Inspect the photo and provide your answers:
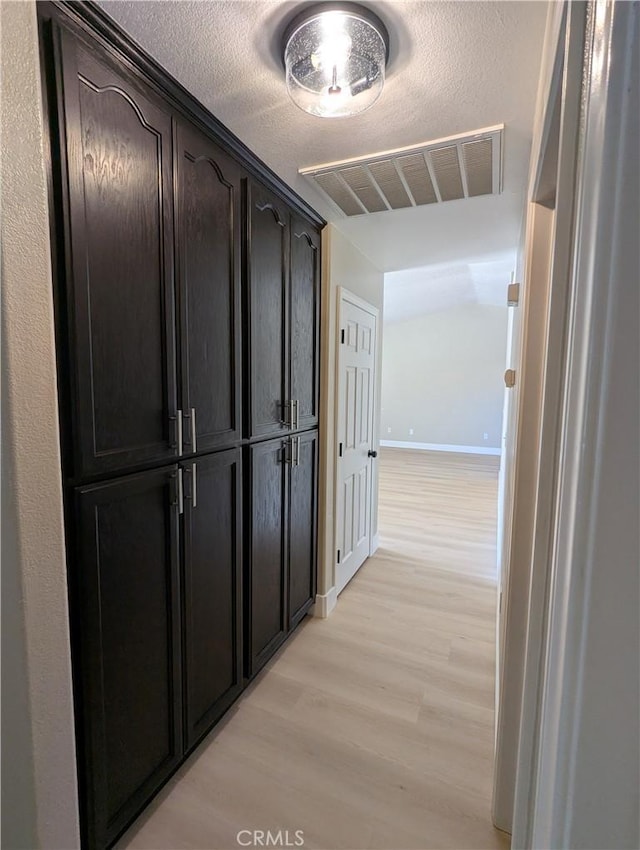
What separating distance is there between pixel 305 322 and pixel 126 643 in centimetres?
168

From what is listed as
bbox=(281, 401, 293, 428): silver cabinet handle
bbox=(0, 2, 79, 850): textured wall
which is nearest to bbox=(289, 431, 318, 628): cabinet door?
bbox=(281, 401, 293, 428): silver cabinet handle

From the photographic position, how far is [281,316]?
78.4 inches

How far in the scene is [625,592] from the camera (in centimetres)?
40

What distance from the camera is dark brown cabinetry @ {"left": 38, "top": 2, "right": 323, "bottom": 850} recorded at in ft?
3.35

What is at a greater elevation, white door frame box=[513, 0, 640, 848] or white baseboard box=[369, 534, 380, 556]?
white door frame box=[513, 0, 640, 848]

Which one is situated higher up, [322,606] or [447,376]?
[447,376]

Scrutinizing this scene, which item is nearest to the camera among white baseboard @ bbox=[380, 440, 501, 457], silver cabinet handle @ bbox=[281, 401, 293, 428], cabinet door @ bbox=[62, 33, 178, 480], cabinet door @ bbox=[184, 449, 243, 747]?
cabinet door @ bbox=[62, 33, 178, 480]

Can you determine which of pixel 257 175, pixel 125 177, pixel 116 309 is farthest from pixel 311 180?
pixel 116 309

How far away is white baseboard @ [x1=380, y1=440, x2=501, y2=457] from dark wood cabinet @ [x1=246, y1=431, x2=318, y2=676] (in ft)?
22.3

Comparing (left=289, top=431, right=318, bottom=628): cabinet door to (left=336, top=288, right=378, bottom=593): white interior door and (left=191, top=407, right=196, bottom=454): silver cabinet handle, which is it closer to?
(left=336, top=288, right=378, bottom=593): white interior door

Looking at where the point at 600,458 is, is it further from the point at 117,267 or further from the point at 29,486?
the point at 117,267

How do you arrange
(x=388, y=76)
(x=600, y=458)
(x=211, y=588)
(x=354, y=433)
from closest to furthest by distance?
(x=600, y=458), (x=388, y=76), (x=211, y=588), (x=354, y=433)

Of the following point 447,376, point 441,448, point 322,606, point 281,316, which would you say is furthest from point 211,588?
point 447,376

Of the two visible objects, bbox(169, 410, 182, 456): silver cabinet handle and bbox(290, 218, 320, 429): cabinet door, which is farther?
bbox(290, 218, 320, 429): cabinet door
